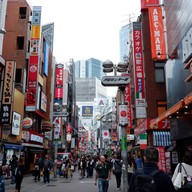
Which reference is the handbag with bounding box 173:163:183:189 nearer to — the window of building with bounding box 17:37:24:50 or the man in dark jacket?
the man in dark jacket

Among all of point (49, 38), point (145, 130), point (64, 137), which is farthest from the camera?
point (64, 137)

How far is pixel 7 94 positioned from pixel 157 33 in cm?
1309

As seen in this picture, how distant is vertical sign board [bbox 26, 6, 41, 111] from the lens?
30.5 meters

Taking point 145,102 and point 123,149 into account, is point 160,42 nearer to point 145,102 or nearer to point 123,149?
point 145,102

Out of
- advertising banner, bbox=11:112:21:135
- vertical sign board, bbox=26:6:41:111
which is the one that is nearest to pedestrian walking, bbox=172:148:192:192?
advertising banner, bbox=11:112:21:135

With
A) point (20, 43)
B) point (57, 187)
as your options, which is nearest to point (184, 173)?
point (57, 187)

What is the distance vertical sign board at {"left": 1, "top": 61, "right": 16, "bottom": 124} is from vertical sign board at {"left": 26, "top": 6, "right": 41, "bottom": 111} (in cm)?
693

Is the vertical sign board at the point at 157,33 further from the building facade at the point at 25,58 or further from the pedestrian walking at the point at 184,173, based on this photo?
the pedestrian walking at the point at 184,173

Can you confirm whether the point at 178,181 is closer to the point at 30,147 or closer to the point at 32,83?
the point at 32,83

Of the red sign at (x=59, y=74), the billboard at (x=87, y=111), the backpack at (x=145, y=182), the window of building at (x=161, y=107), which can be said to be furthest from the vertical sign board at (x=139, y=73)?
the billboard at (x=87, y=111)

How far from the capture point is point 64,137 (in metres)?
65.8

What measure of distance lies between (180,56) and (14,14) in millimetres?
23921

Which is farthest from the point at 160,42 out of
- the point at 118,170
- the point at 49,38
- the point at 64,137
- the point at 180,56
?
the point at 64,137

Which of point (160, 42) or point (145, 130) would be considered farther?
point (145, 130)
